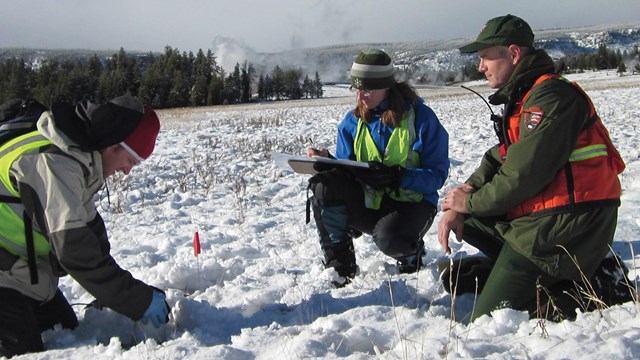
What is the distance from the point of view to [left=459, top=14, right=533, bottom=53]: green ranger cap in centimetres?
312

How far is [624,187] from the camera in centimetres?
607

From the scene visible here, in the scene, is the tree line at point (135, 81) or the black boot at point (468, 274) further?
the tree line at point (135, 81)

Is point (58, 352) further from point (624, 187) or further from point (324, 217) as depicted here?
point (624, 187)

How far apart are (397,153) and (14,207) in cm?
263

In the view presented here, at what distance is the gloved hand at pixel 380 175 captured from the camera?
159 inches

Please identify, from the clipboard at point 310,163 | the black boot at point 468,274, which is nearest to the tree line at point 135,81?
the clipboard at point 310,163

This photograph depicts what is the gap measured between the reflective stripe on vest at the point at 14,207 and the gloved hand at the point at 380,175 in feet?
7.12

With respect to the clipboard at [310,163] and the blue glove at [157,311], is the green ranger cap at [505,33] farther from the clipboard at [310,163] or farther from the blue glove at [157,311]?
the blue glove at [157,311]

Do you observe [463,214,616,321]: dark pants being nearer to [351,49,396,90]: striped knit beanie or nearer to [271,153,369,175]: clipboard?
[271,153,369,175]: clipboard

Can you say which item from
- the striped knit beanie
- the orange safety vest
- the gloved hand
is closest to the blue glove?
the gloved hand

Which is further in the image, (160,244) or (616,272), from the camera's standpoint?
(160,244)

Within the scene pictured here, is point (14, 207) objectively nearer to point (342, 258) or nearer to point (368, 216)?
point (342, 258)

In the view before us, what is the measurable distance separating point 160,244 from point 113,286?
7.20ft

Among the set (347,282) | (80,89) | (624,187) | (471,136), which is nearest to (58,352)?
(347,282)
